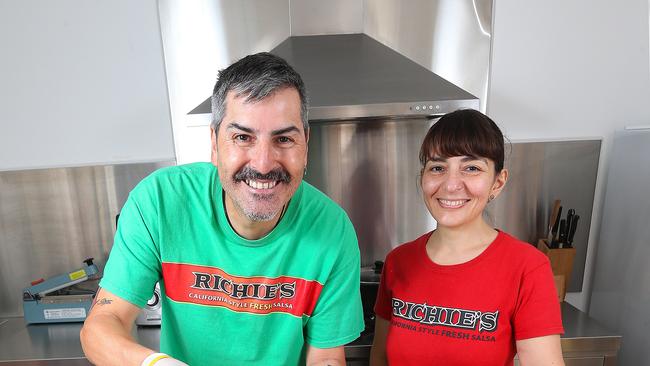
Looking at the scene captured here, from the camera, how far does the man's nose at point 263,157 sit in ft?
2.34

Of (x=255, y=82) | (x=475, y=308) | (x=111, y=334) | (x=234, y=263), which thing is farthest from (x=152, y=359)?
(x=475, y=308)

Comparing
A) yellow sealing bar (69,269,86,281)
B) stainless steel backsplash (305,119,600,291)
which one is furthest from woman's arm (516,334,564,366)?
yellow sealing bar (69,269,86,281)

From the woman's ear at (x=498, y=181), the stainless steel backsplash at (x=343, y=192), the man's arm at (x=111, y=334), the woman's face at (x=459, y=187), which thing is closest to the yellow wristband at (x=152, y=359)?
the man's arm at (x=111, y=334)

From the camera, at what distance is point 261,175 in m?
0.72

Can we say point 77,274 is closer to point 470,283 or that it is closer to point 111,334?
point 111,334

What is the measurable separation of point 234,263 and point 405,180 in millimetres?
975

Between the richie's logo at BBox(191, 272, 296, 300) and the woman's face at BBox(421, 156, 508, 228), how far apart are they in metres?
0.41

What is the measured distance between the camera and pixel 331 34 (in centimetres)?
146

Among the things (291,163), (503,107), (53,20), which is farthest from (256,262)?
(53,20)

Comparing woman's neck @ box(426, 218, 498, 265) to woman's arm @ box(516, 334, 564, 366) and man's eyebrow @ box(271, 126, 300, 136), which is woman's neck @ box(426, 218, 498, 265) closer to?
woman's arm @ box(516, 334, 564, 366)

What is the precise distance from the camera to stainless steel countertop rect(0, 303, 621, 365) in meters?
1.26

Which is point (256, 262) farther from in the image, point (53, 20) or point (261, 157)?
point (53, 20)

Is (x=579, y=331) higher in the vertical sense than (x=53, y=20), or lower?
lower

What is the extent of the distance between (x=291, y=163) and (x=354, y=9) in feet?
3.15
